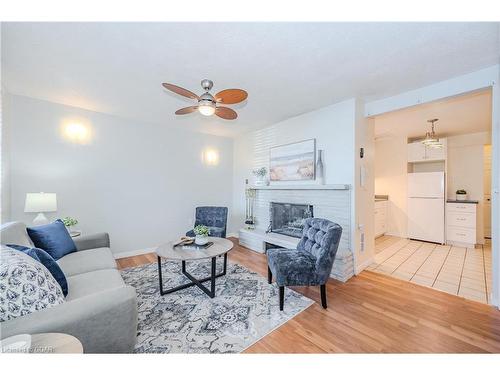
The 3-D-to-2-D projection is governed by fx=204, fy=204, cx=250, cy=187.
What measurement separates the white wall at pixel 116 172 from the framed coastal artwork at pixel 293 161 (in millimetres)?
1547

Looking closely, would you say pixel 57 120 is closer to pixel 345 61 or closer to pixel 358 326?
pixel 345 61

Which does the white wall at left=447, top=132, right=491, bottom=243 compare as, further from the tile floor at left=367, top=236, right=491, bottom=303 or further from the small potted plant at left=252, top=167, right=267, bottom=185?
the small potted plant at left=252, top=167, right=267, bottom=185

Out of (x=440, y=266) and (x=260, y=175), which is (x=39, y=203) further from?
(x=440, y=266)

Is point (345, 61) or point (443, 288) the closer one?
point (345, 61)

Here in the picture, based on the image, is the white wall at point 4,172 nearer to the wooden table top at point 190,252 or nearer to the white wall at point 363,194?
the wooden table top at point 190,252

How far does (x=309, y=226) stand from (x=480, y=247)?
13.6ft

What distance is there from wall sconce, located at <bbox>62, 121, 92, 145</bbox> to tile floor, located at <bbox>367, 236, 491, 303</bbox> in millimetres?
4892

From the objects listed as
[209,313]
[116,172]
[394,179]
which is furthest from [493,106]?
[116,172]

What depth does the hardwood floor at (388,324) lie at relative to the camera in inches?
61.6

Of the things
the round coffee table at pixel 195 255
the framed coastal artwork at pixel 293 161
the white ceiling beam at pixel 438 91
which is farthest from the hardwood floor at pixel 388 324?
the white ceiling beam at pixel 438 91

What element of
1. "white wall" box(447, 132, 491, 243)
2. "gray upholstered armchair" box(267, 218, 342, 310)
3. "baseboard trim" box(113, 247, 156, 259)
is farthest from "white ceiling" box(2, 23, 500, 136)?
"white wall" box(447, 132, 491, 243)
